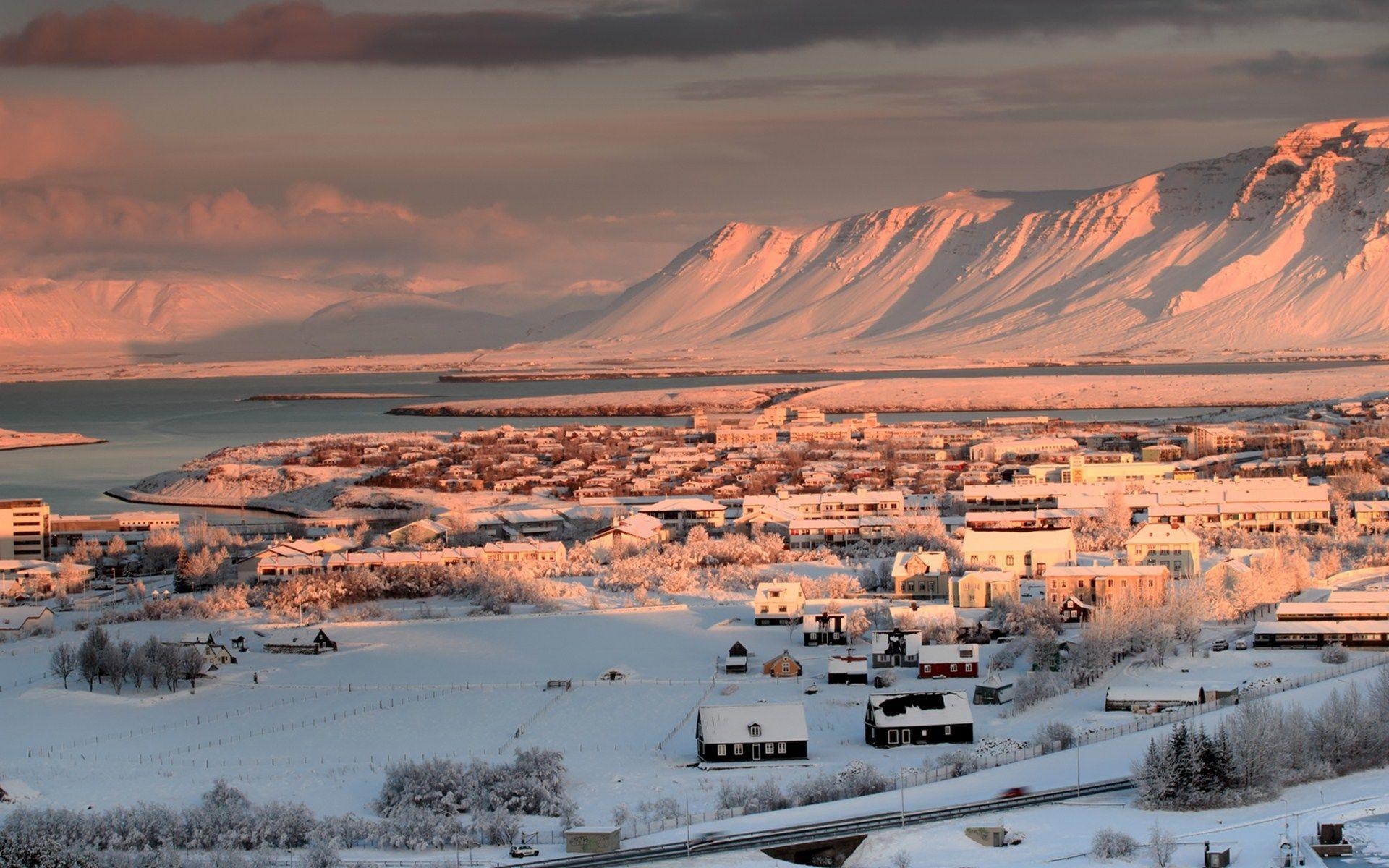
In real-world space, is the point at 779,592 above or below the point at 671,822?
above

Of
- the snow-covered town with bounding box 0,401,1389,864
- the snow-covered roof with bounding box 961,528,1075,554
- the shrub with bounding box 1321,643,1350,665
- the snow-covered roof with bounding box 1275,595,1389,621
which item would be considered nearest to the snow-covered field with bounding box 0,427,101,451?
the snow-covered town with bounding box 0,401,1389,864

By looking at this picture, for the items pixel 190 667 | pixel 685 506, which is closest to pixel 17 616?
pixel 190 667

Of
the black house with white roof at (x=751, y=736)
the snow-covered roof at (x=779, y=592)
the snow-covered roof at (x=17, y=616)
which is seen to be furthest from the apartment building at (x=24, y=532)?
the black house with white roof at (x=751, y=736)

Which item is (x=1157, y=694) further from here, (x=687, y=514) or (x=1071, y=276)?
(x=1071, y=276)

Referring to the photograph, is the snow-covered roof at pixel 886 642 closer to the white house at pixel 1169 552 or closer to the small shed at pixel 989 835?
the white house at pixel 1169 552

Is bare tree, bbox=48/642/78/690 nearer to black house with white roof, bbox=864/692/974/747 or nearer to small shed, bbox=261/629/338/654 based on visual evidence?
small shed, bbox=261/629/338/654
